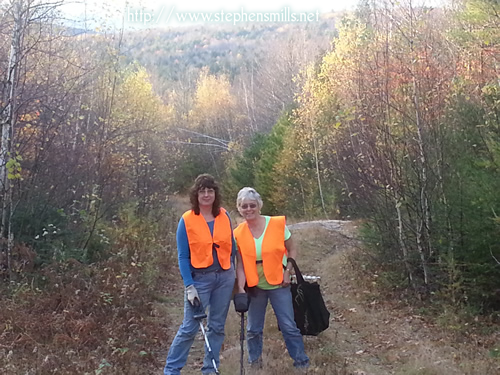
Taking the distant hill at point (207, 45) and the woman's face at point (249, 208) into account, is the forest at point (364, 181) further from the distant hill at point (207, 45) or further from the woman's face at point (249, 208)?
the distant hill at point (207, 45)

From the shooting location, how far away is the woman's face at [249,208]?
487 centimetres

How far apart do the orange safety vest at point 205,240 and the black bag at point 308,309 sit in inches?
33.0

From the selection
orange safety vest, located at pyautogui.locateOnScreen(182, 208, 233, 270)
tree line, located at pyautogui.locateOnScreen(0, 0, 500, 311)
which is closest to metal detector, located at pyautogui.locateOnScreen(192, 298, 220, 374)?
orange safety vest, located at pyautogui.locateOnScreen(182, 208, 233, 270)

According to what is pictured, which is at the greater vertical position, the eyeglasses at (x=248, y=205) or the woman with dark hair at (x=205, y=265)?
the eyeglasses at (x=248, y=205)

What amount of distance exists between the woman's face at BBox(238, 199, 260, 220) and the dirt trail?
63.5 inches

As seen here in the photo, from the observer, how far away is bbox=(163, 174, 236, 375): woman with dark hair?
15.1ft

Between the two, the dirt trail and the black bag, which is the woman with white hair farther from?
the dirt trail

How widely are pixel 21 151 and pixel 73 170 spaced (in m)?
1.71

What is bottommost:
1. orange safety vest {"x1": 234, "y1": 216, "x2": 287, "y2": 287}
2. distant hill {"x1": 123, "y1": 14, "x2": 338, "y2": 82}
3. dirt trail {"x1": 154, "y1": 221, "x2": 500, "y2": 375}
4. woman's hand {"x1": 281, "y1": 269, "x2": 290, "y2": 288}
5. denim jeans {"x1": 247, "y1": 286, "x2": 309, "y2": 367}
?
dirt trail {"x1": 154, "y1": 221, "x2": 500, "y2": 375}

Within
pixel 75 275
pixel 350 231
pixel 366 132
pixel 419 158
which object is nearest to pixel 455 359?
pixel 419 158

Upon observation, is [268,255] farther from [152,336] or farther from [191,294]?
[152,336]

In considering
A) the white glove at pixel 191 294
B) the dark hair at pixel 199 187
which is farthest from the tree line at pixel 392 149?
the white glove at pixel 191 294

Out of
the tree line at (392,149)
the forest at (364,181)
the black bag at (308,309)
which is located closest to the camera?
the black bag at (308,309)

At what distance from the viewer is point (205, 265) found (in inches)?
182
